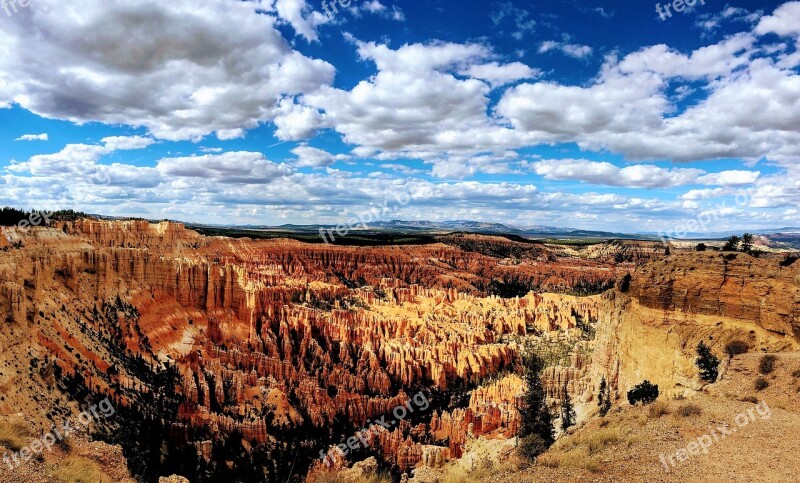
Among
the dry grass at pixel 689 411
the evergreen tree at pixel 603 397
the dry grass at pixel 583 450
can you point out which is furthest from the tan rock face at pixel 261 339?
the dry grass at pixel 689 411

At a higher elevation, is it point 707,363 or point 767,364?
point 767,364

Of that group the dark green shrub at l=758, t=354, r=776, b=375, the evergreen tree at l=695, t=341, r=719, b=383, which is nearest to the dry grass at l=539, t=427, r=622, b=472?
the dark green shrub at l=758, t=354, r=776, b=375

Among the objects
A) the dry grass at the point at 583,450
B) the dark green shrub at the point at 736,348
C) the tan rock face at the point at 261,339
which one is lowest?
the tan rock face at the point at 261,339

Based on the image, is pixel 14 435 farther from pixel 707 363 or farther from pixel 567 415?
pixel 567 415

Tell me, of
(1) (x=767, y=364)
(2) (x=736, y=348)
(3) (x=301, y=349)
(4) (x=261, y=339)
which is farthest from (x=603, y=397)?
(4) (x=261, y=339)

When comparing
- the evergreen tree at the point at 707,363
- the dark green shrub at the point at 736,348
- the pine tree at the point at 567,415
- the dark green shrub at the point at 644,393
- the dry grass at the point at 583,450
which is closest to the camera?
the dry grass at the point at 583,450

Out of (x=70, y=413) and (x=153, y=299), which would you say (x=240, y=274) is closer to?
(x=153, y=299)

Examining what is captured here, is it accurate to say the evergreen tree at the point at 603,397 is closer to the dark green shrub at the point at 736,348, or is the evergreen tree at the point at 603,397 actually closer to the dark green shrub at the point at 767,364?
the dark green shrub at the point at 736,348
